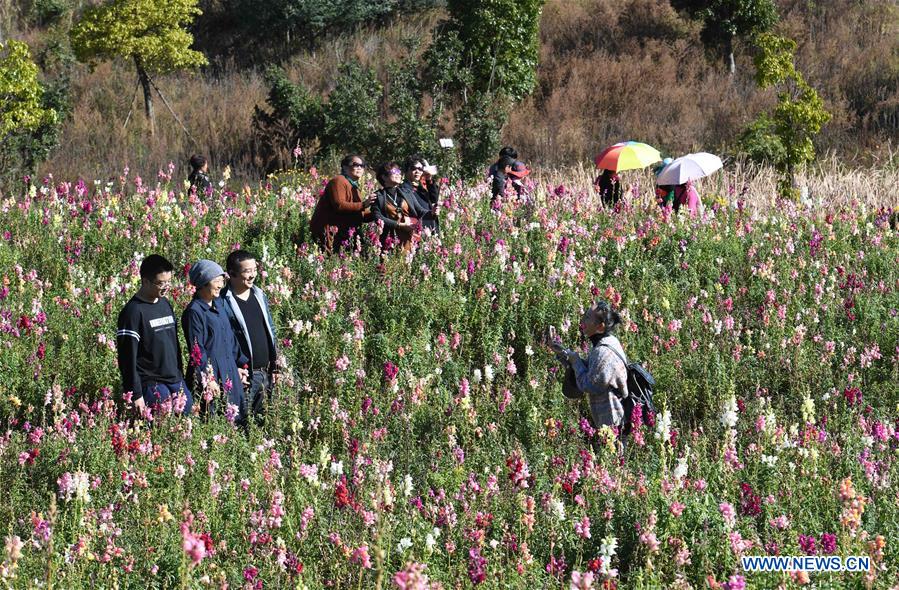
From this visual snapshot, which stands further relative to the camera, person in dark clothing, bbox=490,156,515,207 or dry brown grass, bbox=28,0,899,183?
dry brown grass, bbox=28,0,899,183

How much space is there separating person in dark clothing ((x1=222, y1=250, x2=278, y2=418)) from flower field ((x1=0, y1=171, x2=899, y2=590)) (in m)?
0.32

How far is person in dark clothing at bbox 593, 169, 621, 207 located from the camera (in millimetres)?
11898

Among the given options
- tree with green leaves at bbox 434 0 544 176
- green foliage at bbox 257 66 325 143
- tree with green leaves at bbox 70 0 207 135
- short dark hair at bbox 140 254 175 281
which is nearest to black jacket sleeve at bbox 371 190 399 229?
short dark hair at bbox 140 254 175 281

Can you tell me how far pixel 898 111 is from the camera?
25.5 metres

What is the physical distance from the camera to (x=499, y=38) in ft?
83.9

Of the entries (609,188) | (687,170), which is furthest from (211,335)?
(609,188)

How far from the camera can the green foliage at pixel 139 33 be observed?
81.7ft

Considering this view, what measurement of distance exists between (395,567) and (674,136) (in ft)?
72.5

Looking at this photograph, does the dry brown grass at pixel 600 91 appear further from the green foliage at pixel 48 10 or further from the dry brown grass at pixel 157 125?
the green foliage at pixel 48 10

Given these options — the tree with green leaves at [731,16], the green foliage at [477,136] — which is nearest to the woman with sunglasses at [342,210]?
the green foliage at [477,136]

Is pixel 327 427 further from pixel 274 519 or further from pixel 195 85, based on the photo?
pixel 195 85

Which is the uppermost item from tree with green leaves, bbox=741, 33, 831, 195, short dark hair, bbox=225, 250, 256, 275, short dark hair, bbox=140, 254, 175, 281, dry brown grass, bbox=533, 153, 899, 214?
short dark hair, bbox=140, 254, 175, 281

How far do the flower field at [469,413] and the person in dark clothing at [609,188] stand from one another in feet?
1.04

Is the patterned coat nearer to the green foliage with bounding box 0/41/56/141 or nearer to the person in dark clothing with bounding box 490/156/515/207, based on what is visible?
the person in dark clothing with bounding box 490/156/515/207
